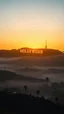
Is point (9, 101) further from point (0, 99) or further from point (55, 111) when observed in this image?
point (55, 111)

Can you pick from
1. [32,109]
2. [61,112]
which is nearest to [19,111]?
[32,109]

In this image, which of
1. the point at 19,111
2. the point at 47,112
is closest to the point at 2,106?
the point at 19,111

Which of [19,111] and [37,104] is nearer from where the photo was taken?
[19,111]

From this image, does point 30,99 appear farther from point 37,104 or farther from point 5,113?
point 5,113

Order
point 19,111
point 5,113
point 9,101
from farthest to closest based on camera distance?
1. point 9,101
2. point 19,111
3. point 5,113

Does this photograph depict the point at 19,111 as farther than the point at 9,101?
No

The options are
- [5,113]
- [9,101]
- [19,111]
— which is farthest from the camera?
[9,101]
